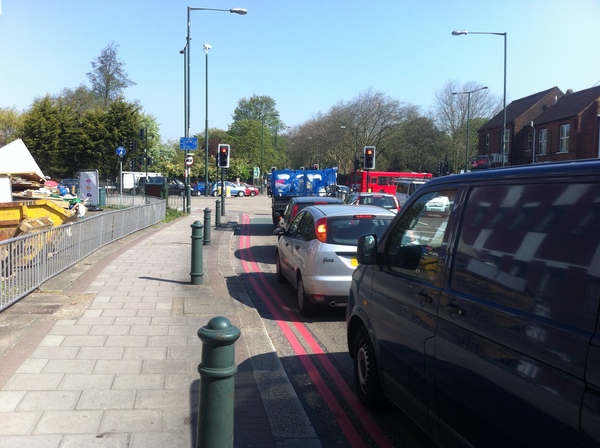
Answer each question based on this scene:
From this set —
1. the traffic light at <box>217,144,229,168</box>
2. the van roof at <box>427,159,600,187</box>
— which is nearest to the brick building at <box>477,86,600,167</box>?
the traffic light at <box>217,144,229,168</box>

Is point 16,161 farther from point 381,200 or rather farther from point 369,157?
point 369,157

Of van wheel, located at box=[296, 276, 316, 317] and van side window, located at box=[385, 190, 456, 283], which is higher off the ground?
van side window, located at box=[385, 190, 456, 283]

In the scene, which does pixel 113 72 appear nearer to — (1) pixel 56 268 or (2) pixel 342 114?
(2) pixel 342 114

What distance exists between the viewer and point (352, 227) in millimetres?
8094

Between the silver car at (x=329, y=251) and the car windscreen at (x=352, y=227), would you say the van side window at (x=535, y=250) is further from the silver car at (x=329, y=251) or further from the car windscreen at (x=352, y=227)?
the car windscreen at (x=352, y=227)

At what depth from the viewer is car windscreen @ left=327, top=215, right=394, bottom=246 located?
7.91 m

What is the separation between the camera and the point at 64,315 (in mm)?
7059

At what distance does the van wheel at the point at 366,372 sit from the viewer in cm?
456

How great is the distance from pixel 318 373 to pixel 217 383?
296 centimetres

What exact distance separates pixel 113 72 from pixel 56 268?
5953cm

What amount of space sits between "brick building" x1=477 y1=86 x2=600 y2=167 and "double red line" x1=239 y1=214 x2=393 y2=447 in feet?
68.3

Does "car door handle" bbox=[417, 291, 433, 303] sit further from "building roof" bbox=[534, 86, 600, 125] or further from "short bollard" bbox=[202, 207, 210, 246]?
"building roof" bbox=[534, 86, 600, 125]

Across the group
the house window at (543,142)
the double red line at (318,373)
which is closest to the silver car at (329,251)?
the double red line at (318,373)

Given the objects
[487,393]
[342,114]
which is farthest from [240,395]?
[342,114]
